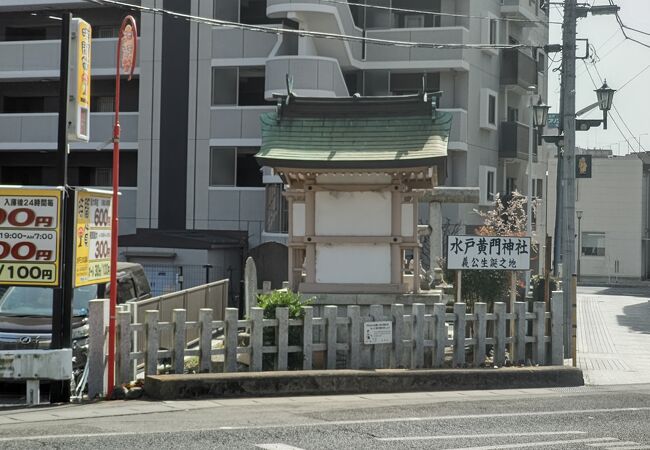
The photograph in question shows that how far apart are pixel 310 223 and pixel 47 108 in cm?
2376

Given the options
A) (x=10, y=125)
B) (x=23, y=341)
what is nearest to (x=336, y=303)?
(x=23, y=341)

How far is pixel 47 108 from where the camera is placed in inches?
1561

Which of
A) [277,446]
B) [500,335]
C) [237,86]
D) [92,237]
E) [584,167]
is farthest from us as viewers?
[237,86]

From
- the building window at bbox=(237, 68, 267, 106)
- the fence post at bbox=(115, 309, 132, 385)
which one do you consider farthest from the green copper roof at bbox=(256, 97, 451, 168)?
the building window at bbox=(237, 68, 267, 106)

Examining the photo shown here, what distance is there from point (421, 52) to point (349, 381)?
23143 mm

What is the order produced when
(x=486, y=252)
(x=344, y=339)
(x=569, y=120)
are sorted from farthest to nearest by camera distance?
(x=569, y=120)
(x=486, y=252)
(x=344, y=339)

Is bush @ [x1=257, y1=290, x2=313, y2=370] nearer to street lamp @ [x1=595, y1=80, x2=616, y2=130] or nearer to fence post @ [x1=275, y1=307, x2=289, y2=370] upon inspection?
fence post @ [x1=275, y1=307, x2=289, y2=370]

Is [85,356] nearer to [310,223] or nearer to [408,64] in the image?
[310,223]

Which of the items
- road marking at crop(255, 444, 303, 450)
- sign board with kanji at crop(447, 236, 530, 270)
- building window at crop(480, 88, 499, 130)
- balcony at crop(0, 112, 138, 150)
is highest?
building window at crop(480, 88, 499, 130)

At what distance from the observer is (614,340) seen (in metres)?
25.5

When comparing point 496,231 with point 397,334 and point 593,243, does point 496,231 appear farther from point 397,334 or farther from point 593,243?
point 593,243

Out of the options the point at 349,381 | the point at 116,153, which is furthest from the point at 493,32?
the point at 116,153

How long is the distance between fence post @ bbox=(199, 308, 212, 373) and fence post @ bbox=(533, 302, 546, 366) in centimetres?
614

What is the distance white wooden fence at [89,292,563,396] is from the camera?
1417 centimetres
